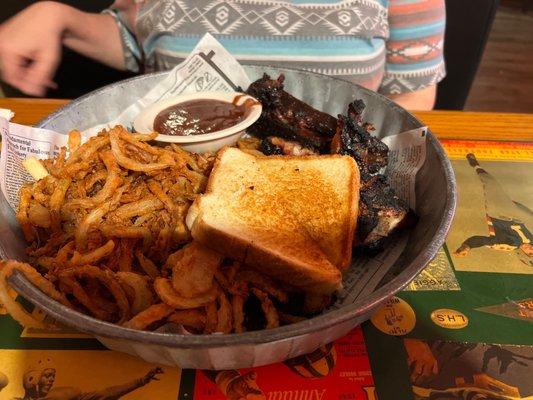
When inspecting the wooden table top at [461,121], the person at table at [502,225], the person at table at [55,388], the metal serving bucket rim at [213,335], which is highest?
the metal serving bucket rim at [213,335]

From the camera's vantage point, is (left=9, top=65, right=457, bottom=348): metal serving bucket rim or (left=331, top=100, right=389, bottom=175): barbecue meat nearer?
(left=9, top=65, right=457, bottom=348): metal serving bucket rim

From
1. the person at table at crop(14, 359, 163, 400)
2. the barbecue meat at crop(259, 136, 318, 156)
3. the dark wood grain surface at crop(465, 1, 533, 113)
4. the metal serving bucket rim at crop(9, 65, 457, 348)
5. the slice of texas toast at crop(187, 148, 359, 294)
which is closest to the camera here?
the metal serving bucket rim at crop(9, 65, 457, 348)

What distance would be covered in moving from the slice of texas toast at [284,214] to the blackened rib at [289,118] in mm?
201

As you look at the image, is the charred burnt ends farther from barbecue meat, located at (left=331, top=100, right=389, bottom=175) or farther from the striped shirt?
the striped shirt

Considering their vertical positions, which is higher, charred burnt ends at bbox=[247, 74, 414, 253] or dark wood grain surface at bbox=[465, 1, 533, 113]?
charred burnt ends at bbox=[247, 74, 414, 253]

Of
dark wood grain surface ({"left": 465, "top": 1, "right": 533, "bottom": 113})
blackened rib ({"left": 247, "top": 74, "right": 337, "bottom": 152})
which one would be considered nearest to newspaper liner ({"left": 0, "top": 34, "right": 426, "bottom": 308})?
blackened rib ({"left": 247, "top": 74, "right": 337, "bottom": 152})

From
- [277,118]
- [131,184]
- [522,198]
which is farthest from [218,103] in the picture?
[522,198]

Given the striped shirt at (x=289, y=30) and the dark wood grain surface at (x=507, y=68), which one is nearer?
the striped shirt at (x=289, y=30)

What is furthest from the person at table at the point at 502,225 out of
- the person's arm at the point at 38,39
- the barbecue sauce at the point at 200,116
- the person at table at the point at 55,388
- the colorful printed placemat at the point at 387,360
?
the person's arm at the point at 38,39

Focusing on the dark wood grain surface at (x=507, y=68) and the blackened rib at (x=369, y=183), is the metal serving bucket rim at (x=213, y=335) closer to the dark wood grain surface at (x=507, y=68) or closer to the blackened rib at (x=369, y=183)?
the blackened rib at (x=369, y=183)

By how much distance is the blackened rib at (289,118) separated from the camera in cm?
173

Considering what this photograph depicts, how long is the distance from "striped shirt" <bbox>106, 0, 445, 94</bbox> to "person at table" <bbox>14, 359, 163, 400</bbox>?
1574 mm

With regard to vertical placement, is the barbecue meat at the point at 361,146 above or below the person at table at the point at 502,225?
above

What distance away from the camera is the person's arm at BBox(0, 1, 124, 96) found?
2.11 m
